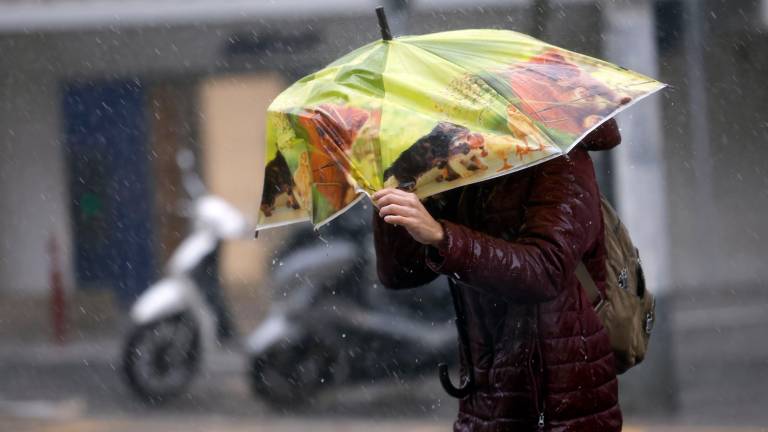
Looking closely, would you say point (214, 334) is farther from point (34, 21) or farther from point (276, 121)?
point (276, 121)

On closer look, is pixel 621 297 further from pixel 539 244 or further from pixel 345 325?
pixel 345 325

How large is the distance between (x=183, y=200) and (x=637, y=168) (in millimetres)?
3976

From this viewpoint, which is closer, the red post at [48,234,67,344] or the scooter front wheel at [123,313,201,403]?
the scooter front wheel at [123,313,201,403]

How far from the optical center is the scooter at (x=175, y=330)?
7184 millimetres

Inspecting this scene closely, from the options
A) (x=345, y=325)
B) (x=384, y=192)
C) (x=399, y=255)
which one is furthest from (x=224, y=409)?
(x=384, y=192)

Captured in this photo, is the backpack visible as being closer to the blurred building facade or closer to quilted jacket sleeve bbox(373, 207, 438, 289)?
quilted jacket sleeve bbox(373, 207, 438, 289)

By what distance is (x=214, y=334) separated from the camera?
7418 millimetres

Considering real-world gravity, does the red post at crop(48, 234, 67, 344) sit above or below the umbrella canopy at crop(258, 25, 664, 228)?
below

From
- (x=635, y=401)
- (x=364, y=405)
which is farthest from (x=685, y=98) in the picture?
(x=364, y=405)

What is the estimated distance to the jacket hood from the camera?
8.77 feet

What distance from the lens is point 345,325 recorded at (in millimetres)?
6852

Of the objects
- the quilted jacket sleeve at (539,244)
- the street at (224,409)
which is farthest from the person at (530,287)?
the street at (224,409)

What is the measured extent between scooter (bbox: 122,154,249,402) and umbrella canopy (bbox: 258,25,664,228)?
4.58m

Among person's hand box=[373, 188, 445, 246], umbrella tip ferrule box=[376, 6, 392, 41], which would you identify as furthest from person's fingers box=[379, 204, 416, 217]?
umbrella tip ferrule box=[376, 6, 392, 41]
